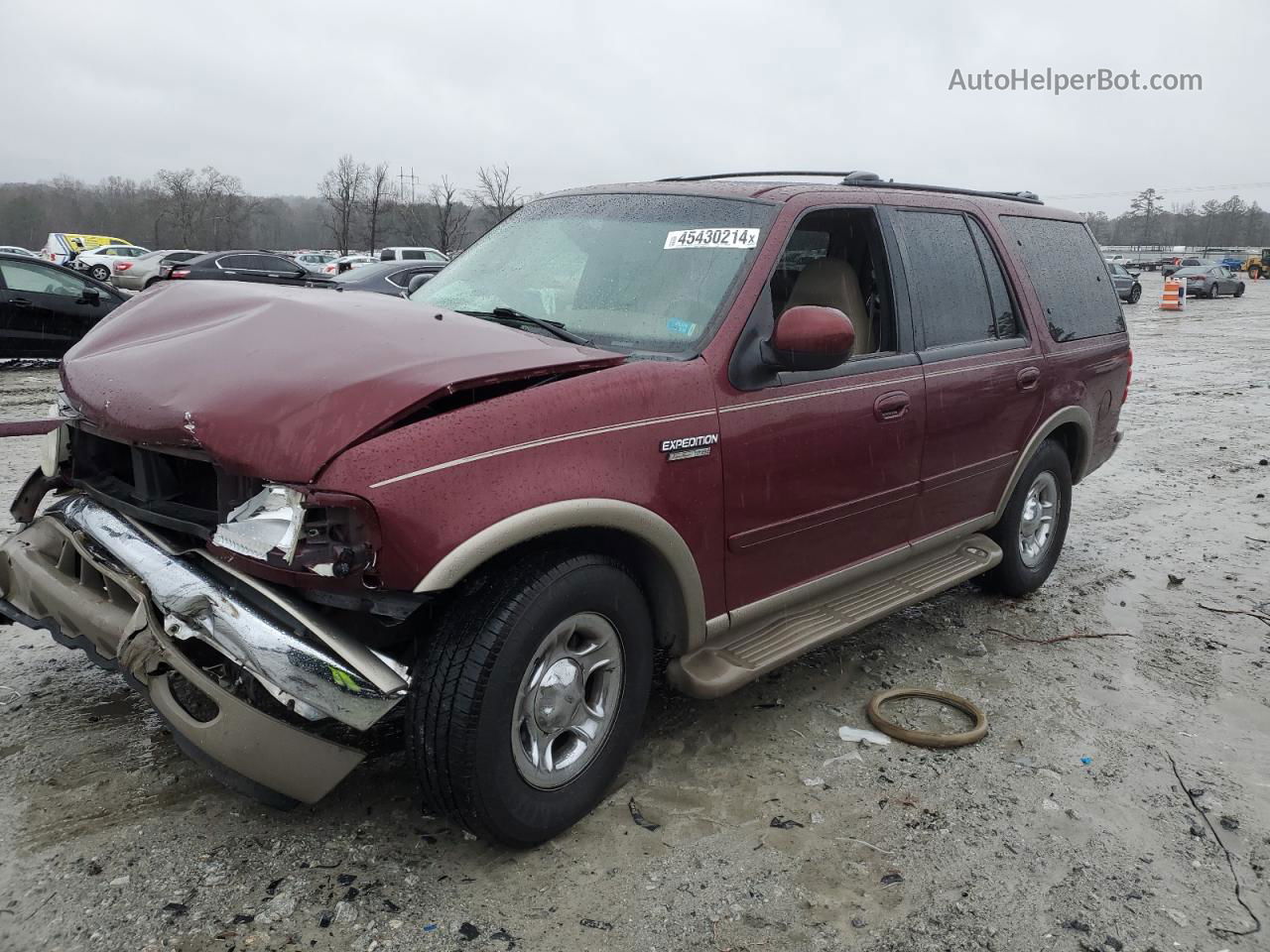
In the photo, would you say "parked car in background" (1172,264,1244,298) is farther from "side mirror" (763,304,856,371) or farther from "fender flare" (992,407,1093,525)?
"side mirror" (763,304,856,371)

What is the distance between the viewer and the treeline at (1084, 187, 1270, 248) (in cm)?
11088

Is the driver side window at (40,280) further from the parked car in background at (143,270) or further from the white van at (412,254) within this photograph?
the white van at (412,254)

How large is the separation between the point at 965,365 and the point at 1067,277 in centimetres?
143

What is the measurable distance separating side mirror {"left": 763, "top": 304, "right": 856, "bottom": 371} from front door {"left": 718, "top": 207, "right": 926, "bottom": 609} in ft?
0.40

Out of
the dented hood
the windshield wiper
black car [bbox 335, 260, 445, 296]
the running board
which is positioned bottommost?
the running board

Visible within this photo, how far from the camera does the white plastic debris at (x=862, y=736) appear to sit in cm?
360

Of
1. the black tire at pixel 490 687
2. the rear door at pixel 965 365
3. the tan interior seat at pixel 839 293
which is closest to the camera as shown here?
the black tire at pixel 490 687

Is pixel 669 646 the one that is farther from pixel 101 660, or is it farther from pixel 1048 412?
pixel 1048 412

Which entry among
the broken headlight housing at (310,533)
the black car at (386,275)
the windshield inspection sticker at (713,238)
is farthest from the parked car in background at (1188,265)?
the broken headlight housing at (310,533)

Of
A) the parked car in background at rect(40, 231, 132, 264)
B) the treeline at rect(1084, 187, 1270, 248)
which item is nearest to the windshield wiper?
the parked car in background at rect(40, 231, 132, 264)

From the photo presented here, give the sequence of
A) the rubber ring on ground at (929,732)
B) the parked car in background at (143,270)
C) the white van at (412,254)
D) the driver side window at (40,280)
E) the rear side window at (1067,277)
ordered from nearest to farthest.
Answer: the rubber ring on ground at (929,732) < the rear side window at (1067,277) < the driver side window at (40,280) < the parked car in background at (143,270) < the white van at (412,254)

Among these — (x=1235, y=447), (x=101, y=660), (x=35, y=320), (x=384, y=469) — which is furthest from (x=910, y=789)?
(x=35, y=320)

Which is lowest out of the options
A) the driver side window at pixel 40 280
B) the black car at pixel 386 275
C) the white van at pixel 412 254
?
the driver side window at pixel 40 280

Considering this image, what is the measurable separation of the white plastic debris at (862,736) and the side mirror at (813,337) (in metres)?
1.41
